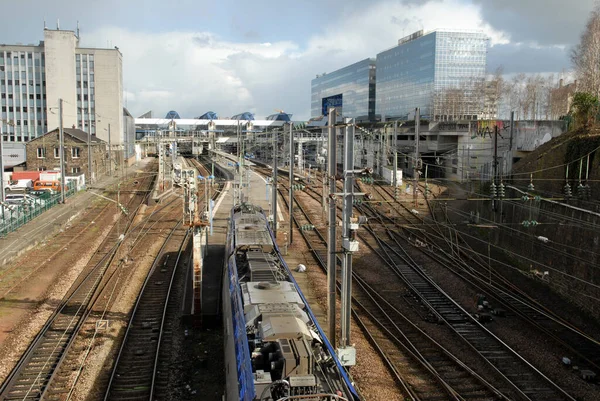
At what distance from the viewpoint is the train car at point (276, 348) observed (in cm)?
777

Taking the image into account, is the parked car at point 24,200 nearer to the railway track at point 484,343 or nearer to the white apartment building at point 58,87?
the railway track at point 484,343

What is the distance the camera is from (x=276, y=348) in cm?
905

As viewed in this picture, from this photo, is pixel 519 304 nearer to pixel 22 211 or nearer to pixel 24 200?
pixel 22 211

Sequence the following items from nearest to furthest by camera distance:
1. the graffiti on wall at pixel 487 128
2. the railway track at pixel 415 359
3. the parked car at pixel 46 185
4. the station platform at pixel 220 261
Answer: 1. the railway track at pixel 415 359
2. the station platform at pixel 220 261
3. the graffiti on wall at pixel 487 128
4. the parked car at pixel 46 185

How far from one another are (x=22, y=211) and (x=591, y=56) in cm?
3576

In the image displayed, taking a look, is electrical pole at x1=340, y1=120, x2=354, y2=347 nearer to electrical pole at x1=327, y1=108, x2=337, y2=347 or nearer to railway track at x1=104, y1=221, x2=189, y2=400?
electrical pole at x1=327, y1=108, x2=337, y2=347

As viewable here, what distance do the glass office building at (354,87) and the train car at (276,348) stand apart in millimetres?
86269

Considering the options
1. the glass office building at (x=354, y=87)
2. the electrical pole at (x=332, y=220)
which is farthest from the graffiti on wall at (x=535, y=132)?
the glass office building at (x=354, y=87)

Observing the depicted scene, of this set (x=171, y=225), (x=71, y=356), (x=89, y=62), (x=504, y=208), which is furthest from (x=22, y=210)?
(x=89, y=62)

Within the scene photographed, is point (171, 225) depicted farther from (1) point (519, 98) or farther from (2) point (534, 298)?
(1) point (519, 98)

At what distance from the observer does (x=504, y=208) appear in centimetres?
2727

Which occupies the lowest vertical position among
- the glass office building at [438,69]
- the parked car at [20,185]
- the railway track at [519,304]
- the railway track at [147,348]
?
the railway track at [147,348]

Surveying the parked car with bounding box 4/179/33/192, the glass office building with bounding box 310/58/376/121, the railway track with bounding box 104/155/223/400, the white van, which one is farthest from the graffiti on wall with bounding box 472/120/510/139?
the glass office building with bounding box 310/58/376/121

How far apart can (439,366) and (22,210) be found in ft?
87.5
